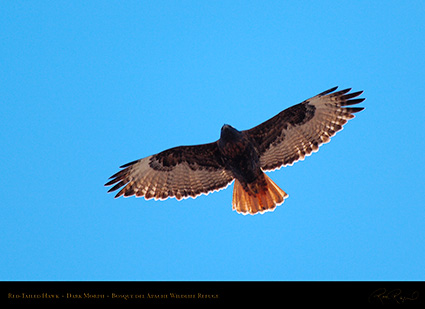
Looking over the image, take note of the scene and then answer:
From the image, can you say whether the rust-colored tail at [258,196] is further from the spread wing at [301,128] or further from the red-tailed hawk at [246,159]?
the spread wing at [301,128]

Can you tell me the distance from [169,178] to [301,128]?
3.16 m

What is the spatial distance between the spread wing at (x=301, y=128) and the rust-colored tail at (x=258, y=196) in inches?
17.2

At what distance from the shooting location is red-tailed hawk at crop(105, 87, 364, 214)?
10.9 meters

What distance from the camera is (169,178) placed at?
38.0 feet

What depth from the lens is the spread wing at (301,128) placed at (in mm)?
10891
